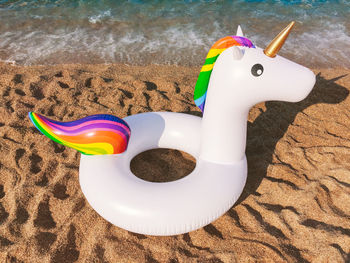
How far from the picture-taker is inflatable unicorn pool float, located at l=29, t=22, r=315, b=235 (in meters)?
2.05

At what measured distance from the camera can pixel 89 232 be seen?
7.48ft

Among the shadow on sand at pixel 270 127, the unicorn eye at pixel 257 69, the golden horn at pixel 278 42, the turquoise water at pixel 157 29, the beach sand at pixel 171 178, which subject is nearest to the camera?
the golden horn at pixel 278 42

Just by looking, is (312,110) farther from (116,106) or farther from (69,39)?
(69,39)

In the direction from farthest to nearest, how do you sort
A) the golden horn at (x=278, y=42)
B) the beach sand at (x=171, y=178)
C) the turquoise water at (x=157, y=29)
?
the turquoise water at (x=157, y=29) < the beach sand at (x=171, y=178) < the golden horn at (x=278, y=42)

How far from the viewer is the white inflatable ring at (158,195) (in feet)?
6.72

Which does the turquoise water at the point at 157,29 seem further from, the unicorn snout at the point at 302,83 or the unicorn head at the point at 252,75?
the unicorn snout at the point at 302,83

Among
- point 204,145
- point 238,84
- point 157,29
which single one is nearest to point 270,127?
point 204,145

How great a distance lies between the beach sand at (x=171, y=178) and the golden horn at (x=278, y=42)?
126 cm

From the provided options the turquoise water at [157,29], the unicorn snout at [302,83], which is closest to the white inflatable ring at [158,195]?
the unicorn snout at [302,83]

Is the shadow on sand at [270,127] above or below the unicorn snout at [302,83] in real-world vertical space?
below

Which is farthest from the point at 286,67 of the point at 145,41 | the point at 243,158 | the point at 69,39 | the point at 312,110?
the point at 69,39

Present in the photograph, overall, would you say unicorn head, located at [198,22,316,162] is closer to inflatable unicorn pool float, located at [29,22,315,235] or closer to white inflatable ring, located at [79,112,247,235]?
inflatable unicorn pool float, located at [29,22,315,235]

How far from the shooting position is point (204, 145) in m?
2.43

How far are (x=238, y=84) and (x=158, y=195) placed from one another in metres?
0.99
